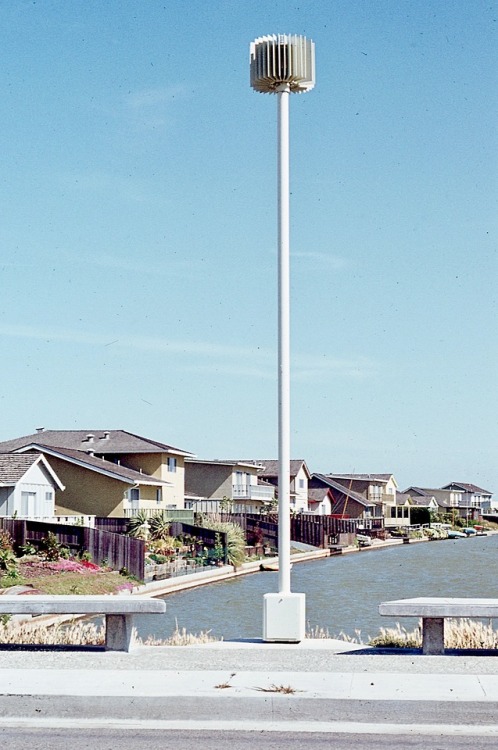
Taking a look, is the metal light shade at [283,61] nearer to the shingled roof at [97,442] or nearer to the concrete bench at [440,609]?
the concrete bench at [440,609]

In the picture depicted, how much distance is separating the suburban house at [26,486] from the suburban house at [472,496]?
131 metres

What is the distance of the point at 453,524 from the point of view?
137375 mm

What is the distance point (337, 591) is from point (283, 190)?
2774 centimetres

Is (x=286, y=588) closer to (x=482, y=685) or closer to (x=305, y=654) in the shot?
(x=305, y=654)

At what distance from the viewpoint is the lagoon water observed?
26547 millimetres

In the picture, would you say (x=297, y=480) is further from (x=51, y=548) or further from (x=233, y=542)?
(x=51, y=548)

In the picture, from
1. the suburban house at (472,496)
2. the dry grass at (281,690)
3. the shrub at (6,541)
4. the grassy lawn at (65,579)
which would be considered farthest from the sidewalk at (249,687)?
the suburban house at (472,496)

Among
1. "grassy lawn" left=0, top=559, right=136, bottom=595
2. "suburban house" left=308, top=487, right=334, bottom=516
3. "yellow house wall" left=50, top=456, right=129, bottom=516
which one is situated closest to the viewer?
"grassy lawn" left=0, top=559, right=136, bottom=595

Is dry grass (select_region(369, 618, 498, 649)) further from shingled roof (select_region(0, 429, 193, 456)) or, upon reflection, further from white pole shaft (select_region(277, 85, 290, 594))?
shingled roof (select_region(0, 429, 193, 456))

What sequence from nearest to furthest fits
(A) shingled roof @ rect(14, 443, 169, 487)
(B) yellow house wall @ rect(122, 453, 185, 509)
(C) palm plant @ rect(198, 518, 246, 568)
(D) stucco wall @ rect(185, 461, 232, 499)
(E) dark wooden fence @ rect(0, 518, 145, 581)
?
(E) dark wooden fence @ rect(0, 518, 145, 581)
(C) palm plant @ rect(198, 518, 246, 568)
(A) shingled roof @ rect(14, 443, 169, 487)
(B) yellow house wall @ rect(122, 453, 185, 509)
(D) stucco wall @ rect(185, 461, 232, 499)

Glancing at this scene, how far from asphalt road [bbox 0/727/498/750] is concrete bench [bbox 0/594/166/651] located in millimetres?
2525

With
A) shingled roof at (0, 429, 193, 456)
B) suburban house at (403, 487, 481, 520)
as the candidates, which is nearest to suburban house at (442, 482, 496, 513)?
suburban house at (403, 487, 481, 520)

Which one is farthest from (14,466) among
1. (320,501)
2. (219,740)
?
(320,501)

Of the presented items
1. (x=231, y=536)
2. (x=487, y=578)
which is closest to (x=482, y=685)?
(x=487, y=578)
